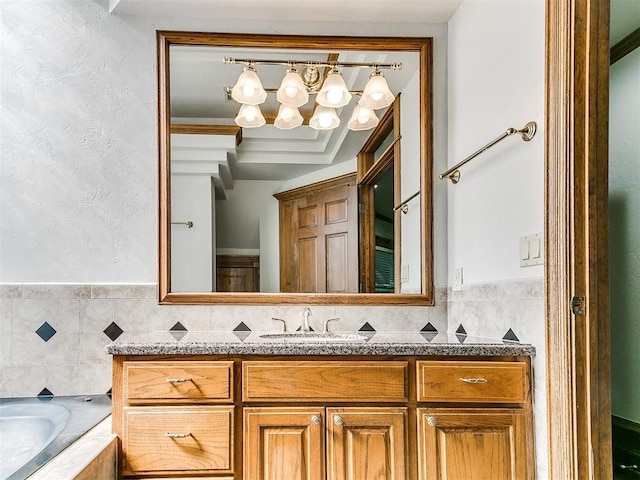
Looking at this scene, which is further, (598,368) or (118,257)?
(118,257)

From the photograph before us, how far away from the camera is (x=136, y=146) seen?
88.8 inches

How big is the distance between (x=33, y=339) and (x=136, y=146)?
924mm

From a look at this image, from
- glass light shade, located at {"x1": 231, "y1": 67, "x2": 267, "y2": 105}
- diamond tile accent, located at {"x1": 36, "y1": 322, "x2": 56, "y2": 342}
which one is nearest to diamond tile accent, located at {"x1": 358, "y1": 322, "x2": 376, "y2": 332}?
glass light shade, located at {"x1": 231, "y1": 67, "x2": 267, "y2": 105}

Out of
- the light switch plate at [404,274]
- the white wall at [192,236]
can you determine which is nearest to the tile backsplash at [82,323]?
the white wall at [192,236]

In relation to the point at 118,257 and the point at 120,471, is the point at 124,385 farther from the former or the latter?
the point at 118,257

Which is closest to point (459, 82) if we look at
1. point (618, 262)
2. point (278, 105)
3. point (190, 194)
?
point (278, 105)

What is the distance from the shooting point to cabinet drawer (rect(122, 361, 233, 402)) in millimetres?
1652

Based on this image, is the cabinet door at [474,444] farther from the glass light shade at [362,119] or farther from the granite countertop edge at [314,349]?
the glass light shade at [362,119]

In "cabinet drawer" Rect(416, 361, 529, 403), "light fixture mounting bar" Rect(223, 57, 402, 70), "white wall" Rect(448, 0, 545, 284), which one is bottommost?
"cabinet drawer" Rect(416, 361, 529, 403)

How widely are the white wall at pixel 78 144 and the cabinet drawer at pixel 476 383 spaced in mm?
1248

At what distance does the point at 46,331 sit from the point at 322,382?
1.27 m

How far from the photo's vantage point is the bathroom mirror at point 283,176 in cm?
226

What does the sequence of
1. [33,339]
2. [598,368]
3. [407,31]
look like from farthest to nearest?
[407,31]
[33,339]
[598,368]

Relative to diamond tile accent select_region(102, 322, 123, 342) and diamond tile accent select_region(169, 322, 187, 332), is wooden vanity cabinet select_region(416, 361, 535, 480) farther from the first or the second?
diamond tile accent select_region(102, 322, 123, 342)
